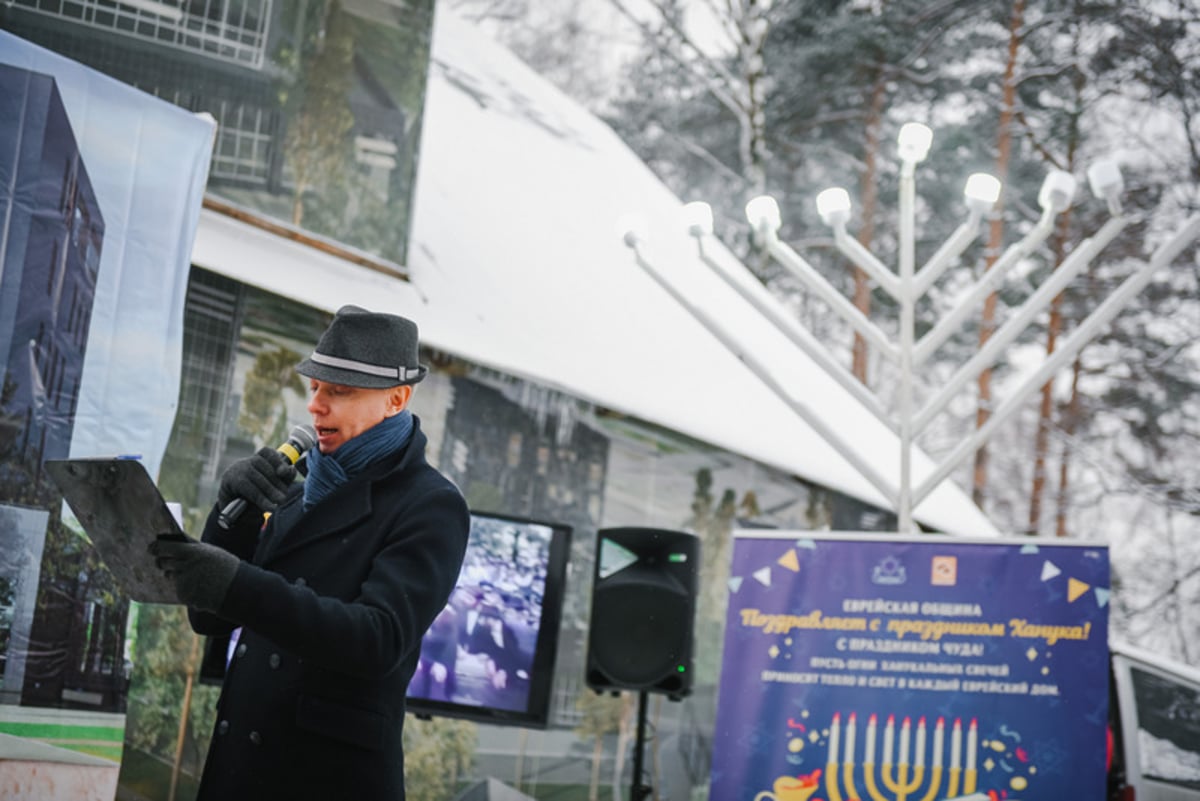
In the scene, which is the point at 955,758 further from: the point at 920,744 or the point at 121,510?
the point at 121,510

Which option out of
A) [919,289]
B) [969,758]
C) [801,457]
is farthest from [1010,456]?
[969,758]

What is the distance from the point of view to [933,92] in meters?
10.4

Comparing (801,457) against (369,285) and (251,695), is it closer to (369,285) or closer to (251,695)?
(369,285)

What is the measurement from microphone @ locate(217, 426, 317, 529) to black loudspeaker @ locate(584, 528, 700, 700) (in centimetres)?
179

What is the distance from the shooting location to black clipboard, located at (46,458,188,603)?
1.27 metres

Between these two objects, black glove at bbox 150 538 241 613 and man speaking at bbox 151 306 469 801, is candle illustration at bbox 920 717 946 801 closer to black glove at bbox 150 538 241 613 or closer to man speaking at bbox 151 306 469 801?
man speaking at bbox 151 306 469 801

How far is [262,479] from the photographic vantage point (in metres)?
1.40

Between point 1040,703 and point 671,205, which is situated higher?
point 671,205

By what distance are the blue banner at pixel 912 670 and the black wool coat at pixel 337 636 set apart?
1.93 meters

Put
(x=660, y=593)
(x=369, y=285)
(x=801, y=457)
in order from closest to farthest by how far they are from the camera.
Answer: (x=660, y=593) < (x=369, y=285) < (x=801, y=457)

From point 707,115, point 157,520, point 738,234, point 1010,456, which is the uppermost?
Result: point 707,115

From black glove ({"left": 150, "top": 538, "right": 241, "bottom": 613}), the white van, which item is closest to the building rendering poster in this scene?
black glove ({"left": 150, "top": 538, "right": 241, "bottom": 613})

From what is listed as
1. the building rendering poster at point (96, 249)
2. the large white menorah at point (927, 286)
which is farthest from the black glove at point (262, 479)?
the large white menorah at point (927, 286)

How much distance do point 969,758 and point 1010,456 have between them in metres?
11.4
